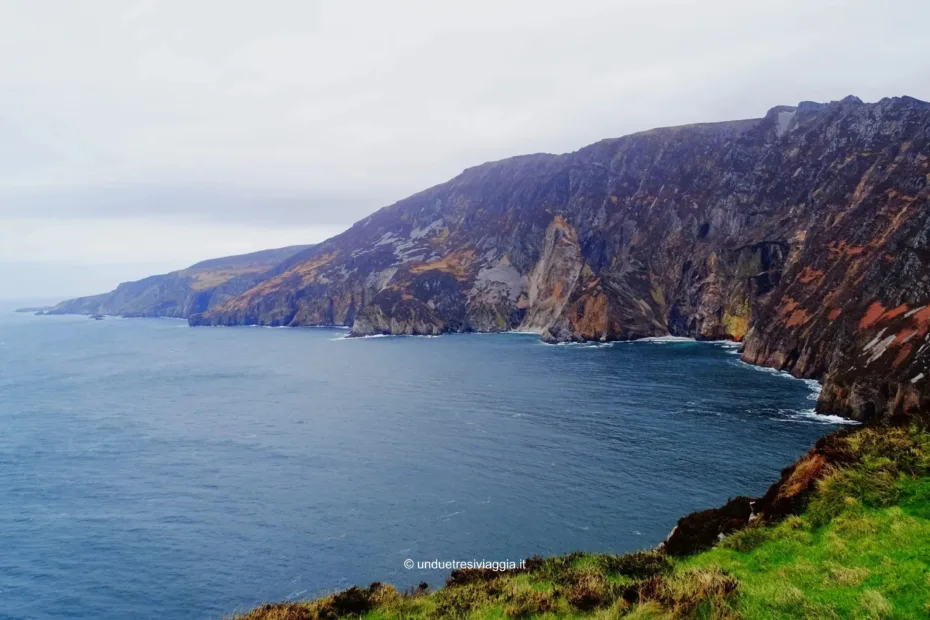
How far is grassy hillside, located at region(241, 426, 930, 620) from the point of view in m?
13.4

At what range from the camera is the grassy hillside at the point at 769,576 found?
13.4 meters

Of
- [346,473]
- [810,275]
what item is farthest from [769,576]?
[810,275]

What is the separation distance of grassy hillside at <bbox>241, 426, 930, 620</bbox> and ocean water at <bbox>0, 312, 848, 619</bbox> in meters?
15.1

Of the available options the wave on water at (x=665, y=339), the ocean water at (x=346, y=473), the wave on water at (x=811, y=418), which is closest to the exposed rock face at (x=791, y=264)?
the wave on water at (x=811, y=418)

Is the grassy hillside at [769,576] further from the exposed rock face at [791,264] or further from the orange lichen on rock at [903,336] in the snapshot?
the orange lichen on rock at [903,336]

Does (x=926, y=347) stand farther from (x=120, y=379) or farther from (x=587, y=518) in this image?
(x=120, y=379)

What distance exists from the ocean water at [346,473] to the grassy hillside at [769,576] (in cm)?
1510

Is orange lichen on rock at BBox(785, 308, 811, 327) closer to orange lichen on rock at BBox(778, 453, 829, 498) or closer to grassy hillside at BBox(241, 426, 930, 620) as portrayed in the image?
orange lichen on rock at BBox(778, 453, 829, 498)

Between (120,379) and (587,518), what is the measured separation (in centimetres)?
10878

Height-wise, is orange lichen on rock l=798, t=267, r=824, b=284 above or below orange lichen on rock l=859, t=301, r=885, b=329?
above

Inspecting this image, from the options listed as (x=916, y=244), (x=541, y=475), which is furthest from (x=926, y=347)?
(x=541, y=475)

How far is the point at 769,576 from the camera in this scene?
16.2 meters

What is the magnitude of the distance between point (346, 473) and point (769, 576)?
41716 mm

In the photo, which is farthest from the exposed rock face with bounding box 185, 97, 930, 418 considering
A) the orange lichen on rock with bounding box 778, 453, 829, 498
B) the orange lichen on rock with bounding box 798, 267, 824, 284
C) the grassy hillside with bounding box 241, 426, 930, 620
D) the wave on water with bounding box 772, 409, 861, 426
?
the grassy hillside with bounding box 241, 426, 930, 620
